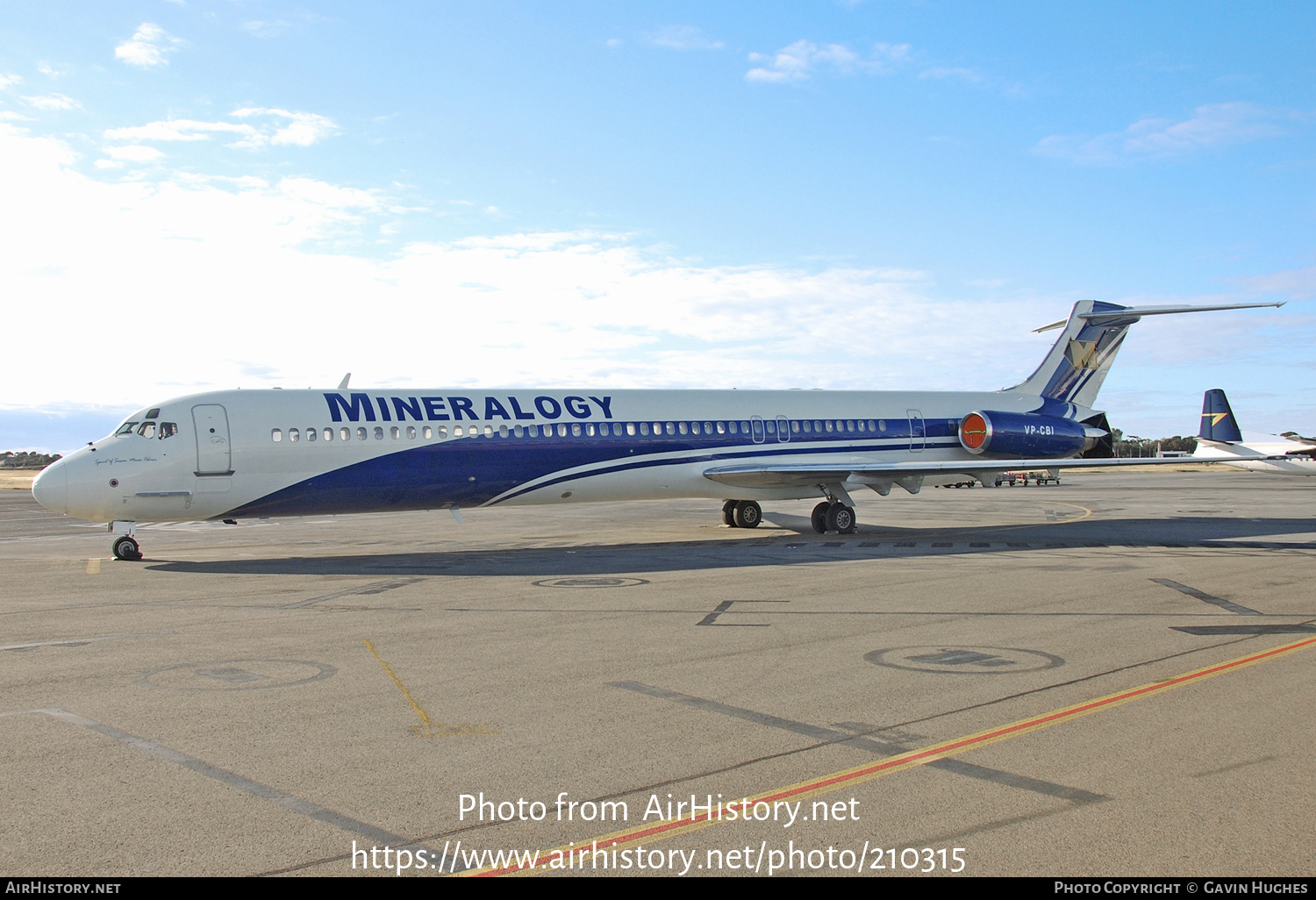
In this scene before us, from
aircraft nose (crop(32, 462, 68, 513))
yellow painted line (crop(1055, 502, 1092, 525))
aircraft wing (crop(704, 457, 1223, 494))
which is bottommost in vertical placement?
Result: yellow painted line (crop(1055, 502, 1092, 525))

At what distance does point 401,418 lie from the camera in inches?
804

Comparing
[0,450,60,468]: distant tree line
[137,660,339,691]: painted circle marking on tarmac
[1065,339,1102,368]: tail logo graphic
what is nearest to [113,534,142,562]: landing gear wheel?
[137,660,339,691]: painted circle marking on tarmac

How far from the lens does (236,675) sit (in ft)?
28.4

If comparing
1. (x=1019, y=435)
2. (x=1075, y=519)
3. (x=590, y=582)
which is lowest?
(x=1075, y=519)

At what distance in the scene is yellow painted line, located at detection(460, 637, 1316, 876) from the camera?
192 inches

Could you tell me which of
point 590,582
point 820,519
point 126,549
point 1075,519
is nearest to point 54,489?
point 126,549

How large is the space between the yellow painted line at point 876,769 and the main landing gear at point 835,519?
48.6 ft

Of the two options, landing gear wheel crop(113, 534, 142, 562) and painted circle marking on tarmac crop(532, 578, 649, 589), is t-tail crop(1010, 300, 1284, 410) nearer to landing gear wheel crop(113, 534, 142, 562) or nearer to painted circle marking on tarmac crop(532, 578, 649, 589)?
painted circle marking on tarmac crop(532, 578, 649, 589)

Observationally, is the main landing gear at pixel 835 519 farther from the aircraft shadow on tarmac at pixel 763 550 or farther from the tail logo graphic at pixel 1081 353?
the tail logo graphic at pixel 1081 353

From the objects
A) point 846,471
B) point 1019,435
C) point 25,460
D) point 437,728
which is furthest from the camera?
point 25,460

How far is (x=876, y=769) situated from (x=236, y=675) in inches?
225

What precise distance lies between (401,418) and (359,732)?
46.6 ft

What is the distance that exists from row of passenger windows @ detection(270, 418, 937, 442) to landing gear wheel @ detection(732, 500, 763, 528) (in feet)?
8.31

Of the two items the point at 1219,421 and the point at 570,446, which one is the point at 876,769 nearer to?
the point at 570,446
